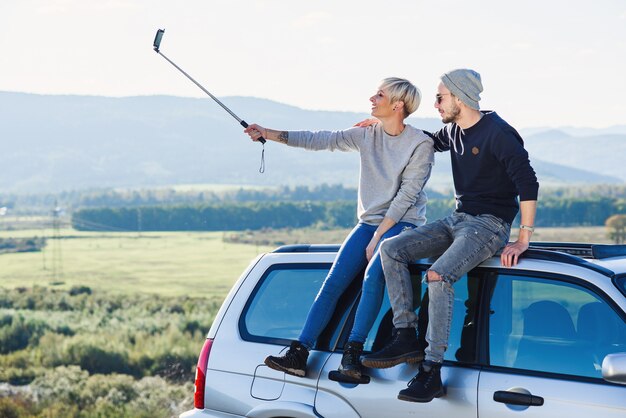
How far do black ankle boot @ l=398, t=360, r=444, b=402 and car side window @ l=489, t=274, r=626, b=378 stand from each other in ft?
0.85

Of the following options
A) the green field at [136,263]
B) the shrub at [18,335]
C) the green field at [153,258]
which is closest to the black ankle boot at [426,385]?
the shrub at [18,335]

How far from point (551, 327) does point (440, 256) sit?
25.4 inches

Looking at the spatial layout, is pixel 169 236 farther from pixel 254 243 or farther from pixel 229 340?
pixel 229 340

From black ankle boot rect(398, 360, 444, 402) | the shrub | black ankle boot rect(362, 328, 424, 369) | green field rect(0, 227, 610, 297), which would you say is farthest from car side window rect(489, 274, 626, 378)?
green field rect(0, 227, 610, 297)

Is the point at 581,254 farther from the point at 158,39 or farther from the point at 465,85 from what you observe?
the point at 158,39

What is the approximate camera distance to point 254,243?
398 ft

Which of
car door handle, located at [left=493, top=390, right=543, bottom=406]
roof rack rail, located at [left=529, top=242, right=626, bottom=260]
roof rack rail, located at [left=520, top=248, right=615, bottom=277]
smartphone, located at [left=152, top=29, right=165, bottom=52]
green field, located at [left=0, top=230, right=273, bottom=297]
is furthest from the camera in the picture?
green field, located at [left=0, top=230, right=273, bottom=297]

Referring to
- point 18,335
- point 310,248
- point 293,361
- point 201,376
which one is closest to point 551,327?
point 293,361

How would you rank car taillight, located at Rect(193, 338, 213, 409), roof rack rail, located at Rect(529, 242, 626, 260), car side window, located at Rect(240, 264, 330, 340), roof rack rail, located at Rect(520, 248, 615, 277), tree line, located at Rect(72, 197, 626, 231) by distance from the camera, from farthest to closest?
tree line, located at Rect(72, 197, 626, 231) → car taillight, located at Rect(193, 338, 213, 409) → car side window, located at Rect(240, 264, 330, 340) → roof rack rail, located at Rect(529, 242, 626, 260) → roof rack rail, located at Rect(520, 248, 615, 277)

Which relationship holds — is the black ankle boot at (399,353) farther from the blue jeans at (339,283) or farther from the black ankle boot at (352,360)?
the blue jeans at (339,283)

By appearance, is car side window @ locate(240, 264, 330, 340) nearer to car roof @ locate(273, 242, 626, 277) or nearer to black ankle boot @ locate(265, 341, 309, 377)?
car roof @ locate(273, 242, 626, 277)

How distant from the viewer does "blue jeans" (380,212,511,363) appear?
4402mm

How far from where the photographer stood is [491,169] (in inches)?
189

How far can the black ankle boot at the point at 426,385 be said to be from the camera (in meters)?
4.30
